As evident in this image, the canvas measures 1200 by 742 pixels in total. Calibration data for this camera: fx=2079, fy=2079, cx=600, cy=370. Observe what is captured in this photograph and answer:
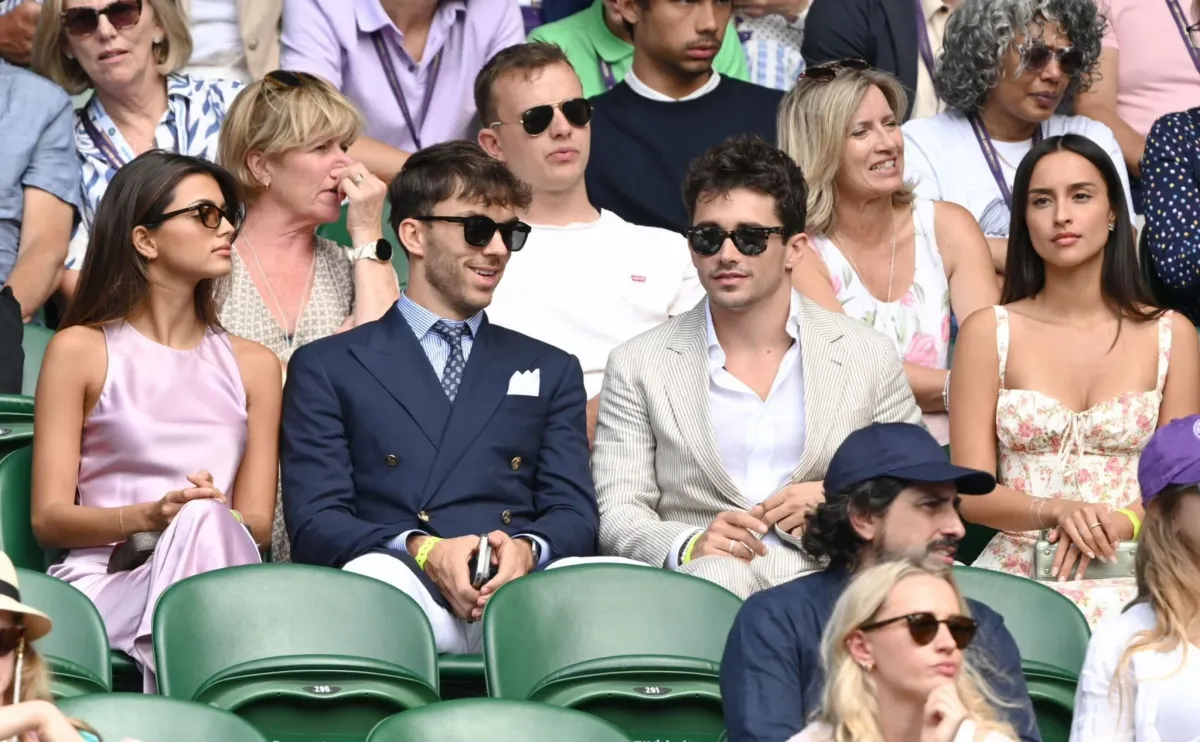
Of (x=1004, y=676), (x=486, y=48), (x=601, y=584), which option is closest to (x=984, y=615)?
(x=1004, y=676)

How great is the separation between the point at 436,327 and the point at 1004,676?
1.90 metres

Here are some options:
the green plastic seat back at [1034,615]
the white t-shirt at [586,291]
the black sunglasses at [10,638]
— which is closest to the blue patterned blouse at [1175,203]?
the white t-shirt at [586,291]

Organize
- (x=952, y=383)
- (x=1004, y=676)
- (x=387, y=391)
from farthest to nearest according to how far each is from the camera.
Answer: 1. (x=952, y=383)
2. (x=387, y=391)
3. (x=1004, y=676)

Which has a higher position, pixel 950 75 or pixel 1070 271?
pixel 950 75

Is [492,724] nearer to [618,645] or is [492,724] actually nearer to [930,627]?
[618,645]

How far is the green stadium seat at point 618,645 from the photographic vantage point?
4.12m

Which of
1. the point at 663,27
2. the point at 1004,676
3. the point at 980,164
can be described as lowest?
the point at 1004,676

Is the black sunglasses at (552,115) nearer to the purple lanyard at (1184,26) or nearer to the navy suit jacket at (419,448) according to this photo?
the navy suit jacket at (419,448)

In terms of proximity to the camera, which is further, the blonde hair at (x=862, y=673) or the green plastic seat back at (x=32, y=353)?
A: the green plastic seat back at (x=32, y=353)

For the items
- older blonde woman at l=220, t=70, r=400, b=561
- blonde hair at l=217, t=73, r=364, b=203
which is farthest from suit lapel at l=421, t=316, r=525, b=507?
blonde hair at l=217, t=73, r=364, b=203

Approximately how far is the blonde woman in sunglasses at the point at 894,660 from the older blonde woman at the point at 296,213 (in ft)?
7.72

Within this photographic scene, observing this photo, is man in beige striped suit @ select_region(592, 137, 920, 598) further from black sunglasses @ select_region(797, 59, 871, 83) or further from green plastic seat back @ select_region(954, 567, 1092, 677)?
black sunglasses @ select_region(797, 59, 871, 83)

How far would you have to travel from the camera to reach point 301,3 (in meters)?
6.68

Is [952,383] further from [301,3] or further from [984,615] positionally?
[301,3]
